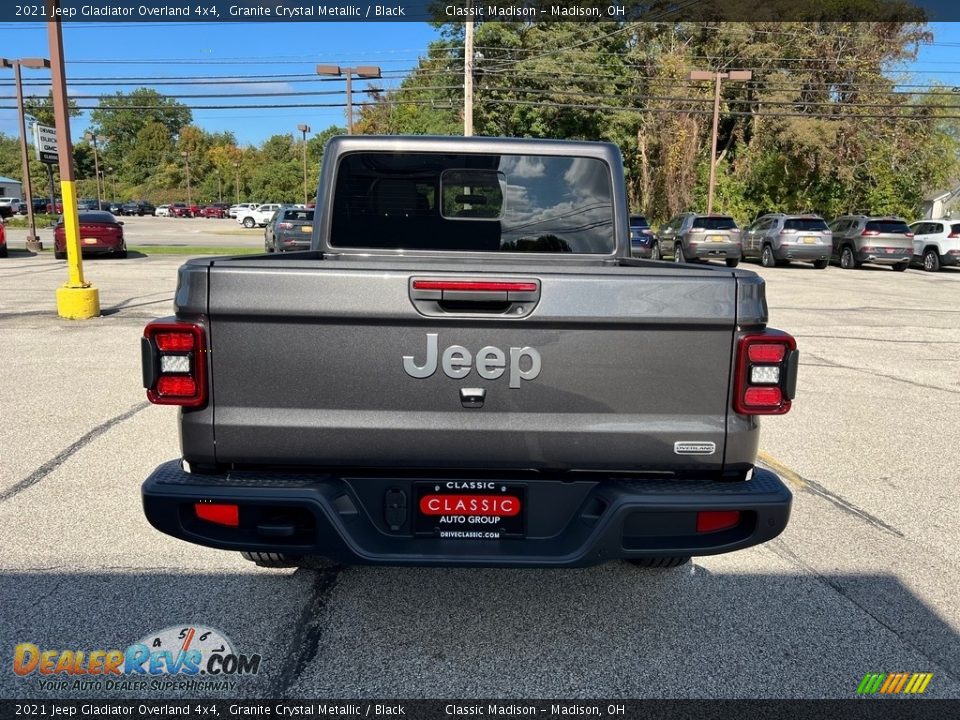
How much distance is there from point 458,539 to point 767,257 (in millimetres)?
24804

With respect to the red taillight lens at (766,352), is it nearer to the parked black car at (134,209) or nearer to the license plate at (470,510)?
the license plate at (470,510)

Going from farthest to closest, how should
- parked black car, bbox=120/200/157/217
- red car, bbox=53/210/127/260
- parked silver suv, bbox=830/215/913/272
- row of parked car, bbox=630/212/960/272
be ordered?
parked black car, bbox=120/200/157/217 < row of parked car, bbox=630/212/960/272 < parked silver suv, bbox=830/215/913/272 < red car, bbox=53/210/127/260

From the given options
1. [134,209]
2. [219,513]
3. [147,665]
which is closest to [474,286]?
[219,513]

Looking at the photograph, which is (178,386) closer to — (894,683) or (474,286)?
(474,286)

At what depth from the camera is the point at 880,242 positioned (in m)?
23.6

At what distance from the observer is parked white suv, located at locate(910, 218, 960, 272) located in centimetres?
2397

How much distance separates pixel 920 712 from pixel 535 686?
1370 mm

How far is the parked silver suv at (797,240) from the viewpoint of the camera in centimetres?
2370

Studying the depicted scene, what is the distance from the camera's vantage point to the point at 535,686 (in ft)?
9.29

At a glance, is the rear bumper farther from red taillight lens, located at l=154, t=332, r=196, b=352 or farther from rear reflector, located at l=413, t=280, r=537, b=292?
red taillight lens, located at l=154, t=332, r=196, b=352

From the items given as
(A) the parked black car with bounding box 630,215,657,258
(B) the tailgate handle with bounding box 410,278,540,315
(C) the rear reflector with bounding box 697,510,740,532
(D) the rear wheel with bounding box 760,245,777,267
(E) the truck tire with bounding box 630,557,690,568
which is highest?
(B) the tailgate handle with bounding box 410,278,540,315

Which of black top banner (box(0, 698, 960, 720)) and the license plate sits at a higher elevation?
the license plate

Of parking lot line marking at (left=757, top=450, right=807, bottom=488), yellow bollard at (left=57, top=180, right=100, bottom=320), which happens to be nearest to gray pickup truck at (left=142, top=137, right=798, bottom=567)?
parking lot line marking at (left=757, top=450, right=807, bottom=488)

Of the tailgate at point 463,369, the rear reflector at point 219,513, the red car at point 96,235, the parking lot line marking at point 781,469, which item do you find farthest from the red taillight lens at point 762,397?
the red car at point 96,235
